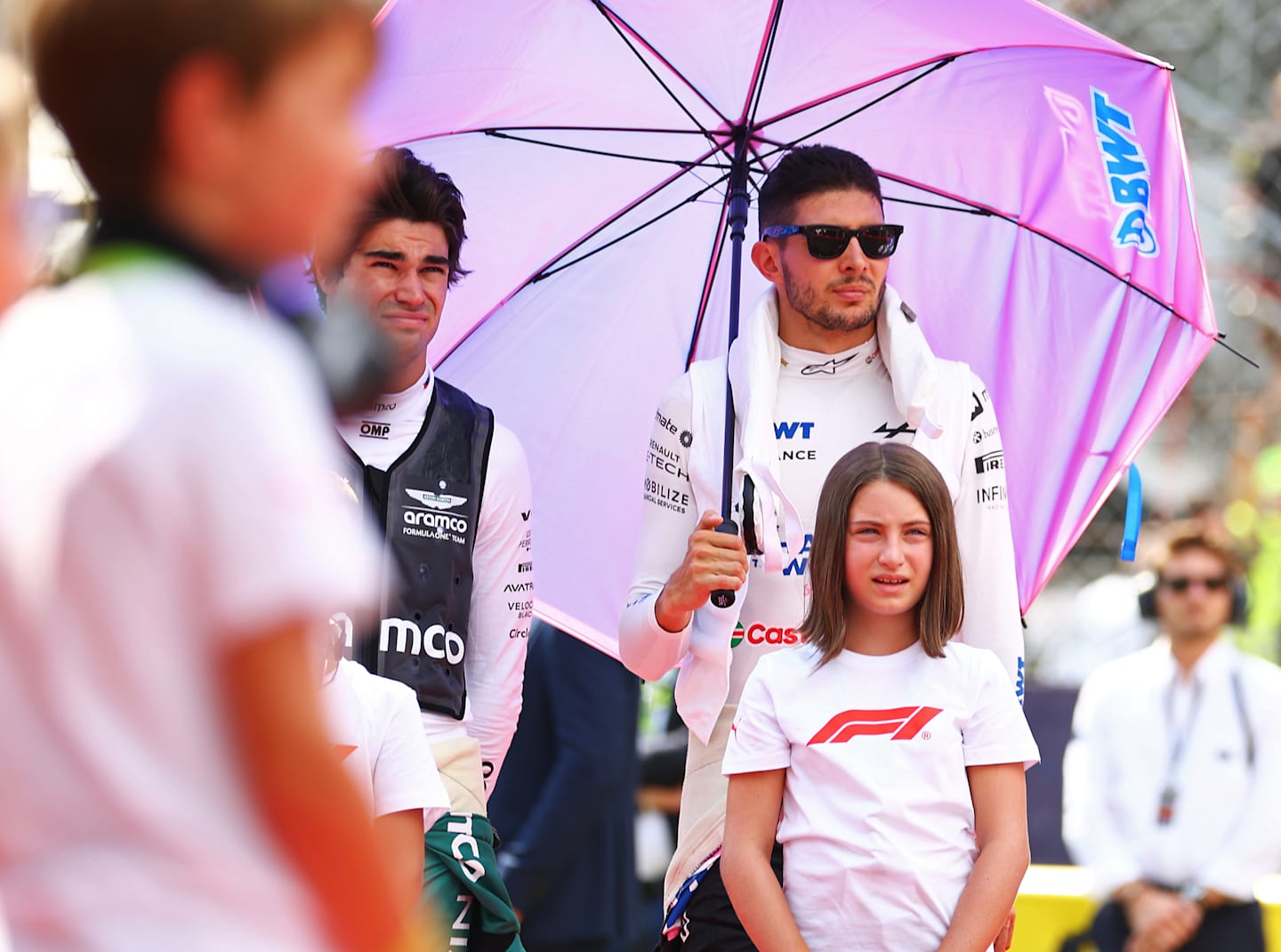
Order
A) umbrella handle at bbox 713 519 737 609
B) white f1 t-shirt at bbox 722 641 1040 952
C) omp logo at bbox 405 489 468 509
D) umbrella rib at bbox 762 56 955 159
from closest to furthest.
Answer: white f1 t-shirt at bbox 722 641 1040 952, umbrella handle at bbox 713 519 737 609, omp logo at bbox 405 489 468 509, umbrella rib at bbox 762 56 955 159

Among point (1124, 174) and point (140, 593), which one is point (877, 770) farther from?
point (140, 593)

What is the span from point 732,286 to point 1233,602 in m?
2.44

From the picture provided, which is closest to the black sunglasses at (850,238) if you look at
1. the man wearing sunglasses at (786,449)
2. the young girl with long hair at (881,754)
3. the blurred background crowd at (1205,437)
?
the man wearing sunglasses at (786,449)

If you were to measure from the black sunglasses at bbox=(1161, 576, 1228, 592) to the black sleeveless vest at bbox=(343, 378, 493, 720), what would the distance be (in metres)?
2.66

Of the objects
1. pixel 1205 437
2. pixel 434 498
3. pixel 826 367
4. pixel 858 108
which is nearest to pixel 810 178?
pixel 826 367

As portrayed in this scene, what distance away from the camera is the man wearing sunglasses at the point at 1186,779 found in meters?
5.18

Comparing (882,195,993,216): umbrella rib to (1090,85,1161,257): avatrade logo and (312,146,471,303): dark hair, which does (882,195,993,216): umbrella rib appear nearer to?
(1090,85,1161,257): avatrade logo

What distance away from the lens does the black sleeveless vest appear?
11.1 feet

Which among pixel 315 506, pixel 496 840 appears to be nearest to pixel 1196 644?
pixel 496 840

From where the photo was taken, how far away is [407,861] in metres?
3.09

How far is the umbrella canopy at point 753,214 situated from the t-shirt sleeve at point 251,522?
2.74 meters

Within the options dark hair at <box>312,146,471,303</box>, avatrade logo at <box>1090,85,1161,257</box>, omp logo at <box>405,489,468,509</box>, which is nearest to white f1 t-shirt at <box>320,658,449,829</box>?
omp logo at <box>405,489,468,509</box>

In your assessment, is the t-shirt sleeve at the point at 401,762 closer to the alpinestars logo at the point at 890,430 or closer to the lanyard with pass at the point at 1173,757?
→ the alpinestars logo at the point at 890,430

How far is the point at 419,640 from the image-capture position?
3398 mm
